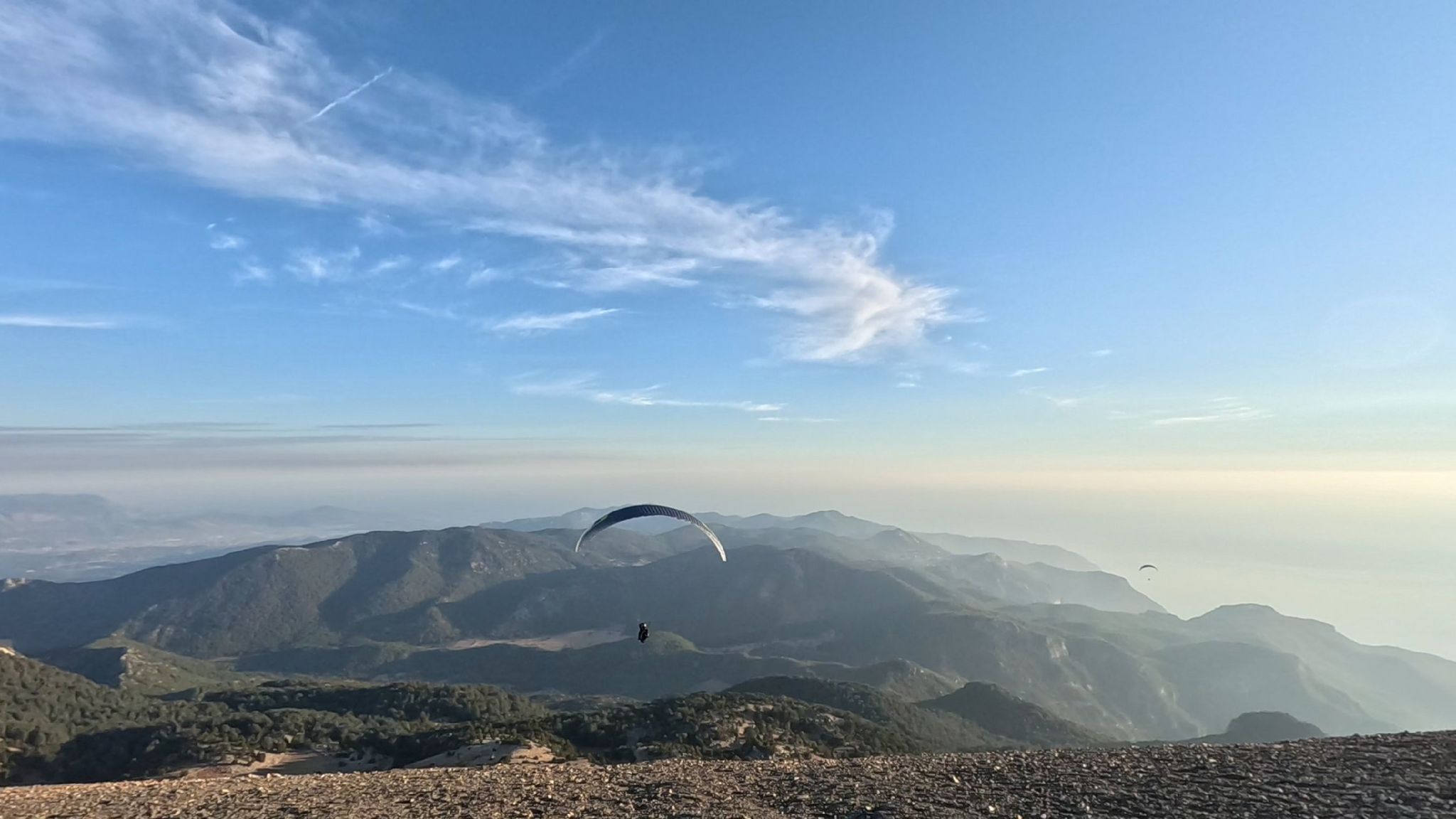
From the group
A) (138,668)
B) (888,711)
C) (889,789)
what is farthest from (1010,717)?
(138,668)

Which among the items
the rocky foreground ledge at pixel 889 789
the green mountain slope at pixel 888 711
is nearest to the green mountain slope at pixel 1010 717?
the green mountain slope at pixel 888 711

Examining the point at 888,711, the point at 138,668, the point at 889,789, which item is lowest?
the point at 138,668

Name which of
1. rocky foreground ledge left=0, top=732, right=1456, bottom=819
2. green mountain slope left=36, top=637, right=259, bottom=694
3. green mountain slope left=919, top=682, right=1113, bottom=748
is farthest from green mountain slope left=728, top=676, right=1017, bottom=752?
green mountain slope left=36, top=637, right=259, bottom=694

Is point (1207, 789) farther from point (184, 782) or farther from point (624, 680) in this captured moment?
point (624, 680)

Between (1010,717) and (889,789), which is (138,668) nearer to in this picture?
(1010,717)

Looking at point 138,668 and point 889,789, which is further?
point 138,668

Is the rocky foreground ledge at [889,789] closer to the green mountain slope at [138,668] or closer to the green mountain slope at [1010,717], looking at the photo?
the green mountain slope at [1010,717]

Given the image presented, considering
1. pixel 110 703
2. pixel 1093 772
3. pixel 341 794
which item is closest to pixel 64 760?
pixel 110 703

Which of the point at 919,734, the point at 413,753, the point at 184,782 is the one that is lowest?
the point at 919,734

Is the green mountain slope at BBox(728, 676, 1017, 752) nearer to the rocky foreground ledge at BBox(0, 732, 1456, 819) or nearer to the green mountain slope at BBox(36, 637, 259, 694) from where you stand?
the rocky foreground ledge at BBox(0, 732, 1456, 819)
